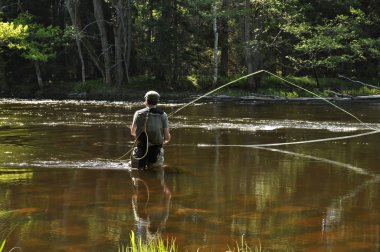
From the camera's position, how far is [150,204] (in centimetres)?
749

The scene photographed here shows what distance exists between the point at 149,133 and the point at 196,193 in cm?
218

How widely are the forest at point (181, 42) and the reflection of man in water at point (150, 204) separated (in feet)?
88.7

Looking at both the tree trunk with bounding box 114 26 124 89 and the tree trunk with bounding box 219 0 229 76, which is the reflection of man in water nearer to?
the tree trunk with bounding box 114 26 124 89

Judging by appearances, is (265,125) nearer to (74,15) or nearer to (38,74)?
(74,15)

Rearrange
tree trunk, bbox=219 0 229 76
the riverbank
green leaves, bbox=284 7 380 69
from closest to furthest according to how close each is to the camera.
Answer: the riverbank, green leaves, bbox=284 7 380 69, tree trunk, bbox=219 0 229 76

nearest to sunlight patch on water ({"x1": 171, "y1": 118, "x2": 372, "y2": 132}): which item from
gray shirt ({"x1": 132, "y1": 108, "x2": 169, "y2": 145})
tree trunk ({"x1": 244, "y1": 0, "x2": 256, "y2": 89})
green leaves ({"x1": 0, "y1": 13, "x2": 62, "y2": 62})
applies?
gray shirt ({"x1": 132, "y1": 108, "x2": 169, "y2": 145})

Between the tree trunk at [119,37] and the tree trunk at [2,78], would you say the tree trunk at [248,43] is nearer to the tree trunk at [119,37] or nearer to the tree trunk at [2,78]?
the tree trunk at [119,37]

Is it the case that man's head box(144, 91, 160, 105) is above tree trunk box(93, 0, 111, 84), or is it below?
below

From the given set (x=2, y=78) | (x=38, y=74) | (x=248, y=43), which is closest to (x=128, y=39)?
(x=38, y=74)

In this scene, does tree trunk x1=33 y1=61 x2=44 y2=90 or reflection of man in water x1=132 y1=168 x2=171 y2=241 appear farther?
tree trunk x1=33 y1=61 x2=44 y2=90

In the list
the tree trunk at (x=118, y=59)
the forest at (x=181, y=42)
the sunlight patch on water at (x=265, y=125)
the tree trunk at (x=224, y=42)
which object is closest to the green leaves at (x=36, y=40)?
the forest at (x=181, y=42)

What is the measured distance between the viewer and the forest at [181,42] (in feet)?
120

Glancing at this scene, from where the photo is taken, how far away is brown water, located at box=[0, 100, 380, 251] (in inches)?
236

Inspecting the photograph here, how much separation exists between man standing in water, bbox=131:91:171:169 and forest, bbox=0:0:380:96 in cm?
2569
